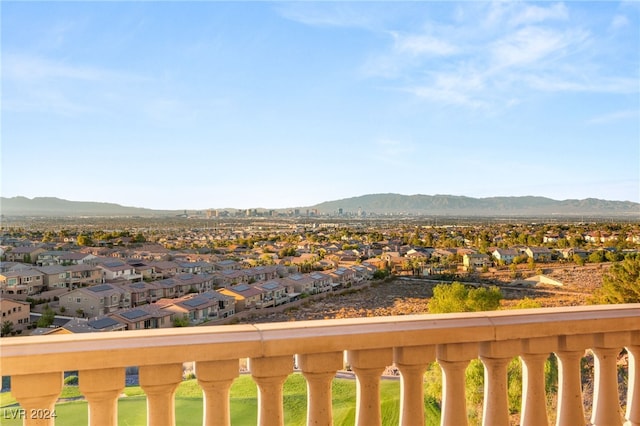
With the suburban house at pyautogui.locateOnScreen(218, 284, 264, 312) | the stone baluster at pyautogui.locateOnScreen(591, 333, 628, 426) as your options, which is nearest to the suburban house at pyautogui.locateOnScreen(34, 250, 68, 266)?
the suburban house at pyautogui.locateOnScreen(218, 284, 264, 312)

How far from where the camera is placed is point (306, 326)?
1663 millimetres

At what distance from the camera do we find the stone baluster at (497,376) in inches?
72.6

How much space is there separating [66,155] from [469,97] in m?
23.2

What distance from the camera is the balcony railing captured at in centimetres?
145

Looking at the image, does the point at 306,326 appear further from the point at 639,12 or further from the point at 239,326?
the point at 639,12

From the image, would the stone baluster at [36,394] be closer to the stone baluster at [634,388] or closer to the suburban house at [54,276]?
the stone baluster at [634,388]

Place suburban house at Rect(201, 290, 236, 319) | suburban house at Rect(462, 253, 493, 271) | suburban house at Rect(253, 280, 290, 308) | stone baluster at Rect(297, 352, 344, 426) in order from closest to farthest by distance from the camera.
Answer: stone baluster at Rect(297, 352, 344, 426), suburban house at Rect(201, 290, 236, 319), suburban house at Rect(253, 280, 290, 308), suburban house at Rect(462, 253, 493, 271)

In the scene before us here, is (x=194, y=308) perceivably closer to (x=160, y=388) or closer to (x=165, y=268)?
(x=165, y=268)

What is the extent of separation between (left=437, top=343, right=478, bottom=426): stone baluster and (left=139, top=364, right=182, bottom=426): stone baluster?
107 centimetres

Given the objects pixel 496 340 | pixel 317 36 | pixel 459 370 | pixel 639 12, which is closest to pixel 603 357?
pixel 496 340

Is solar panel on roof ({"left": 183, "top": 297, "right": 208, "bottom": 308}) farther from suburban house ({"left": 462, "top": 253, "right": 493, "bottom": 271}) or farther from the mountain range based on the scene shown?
the mountain range

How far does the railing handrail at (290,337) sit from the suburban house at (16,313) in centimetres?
2415

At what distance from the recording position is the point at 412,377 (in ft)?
5.82

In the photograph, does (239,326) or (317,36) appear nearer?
(239,326)
